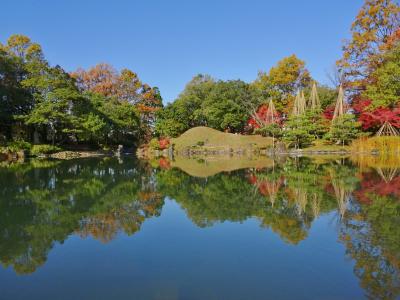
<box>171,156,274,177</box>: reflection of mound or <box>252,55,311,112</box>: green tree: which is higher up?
<box>252,55,311,112</box>: green tree

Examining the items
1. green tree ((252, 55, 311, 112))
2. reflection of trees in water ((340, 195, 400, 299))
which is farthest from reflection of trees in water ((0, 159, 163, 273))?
green tree ((252, 55, 311, 112))

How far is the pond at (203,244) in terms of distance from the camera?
3480mm

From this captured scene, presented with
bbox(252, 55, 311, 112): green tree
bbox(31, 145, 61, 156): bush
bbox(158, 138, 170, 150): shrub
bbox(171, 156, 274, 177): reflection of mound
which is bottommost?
bbox(171, 156, 274, 177): reflection of mound

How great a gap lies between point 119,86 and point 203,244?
36.7 metres

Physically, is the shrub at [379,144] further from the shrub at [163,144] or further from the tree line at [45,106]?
the tree line at [45,106]

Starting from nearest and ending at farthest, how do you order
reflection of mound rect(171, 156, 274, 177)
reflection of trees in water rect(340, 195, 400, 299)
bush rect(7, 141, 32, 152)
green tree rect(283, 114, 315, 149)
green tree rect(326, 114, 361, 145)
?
reflection of trees in water rect(340, 195, 400, 299) < reflection of mound rect(171, 156, 274, 177) < bush rect(7, 141, 32, 152) < green tree rect(326, 114, 361, 145) < green tree rect(283, 114, 315, 149)

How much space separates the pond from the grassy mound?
73.0 feet

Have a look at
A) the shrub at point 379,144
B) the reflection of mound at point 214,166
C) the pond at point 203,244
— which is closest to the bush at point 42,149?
the reflection of mound at point 214,166

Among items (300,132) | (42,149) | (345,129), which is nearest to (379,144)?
(345,129)

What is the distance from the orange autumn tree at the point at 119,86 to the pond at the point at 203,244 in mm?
30869

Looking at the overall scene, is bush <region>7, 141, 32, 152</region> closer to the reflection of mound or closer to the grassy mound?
the reflection of mound

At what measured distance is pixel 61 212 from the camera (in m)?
7.04

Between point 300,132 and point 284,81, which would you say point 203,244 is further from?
point 284,81

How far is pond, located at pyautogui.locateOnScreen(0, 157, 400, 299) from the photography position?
3.48 metres
